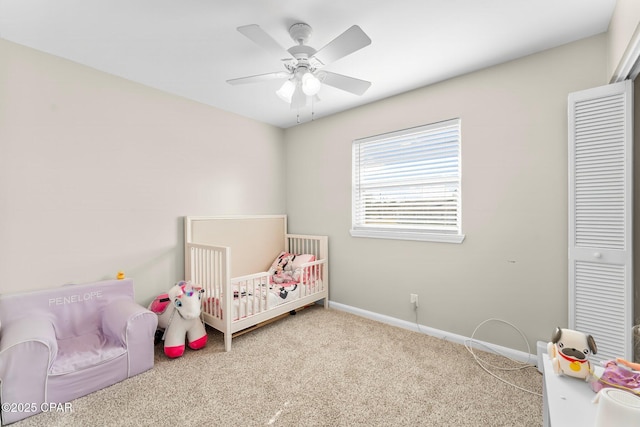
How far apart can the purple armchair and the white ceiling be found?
5.93 ft

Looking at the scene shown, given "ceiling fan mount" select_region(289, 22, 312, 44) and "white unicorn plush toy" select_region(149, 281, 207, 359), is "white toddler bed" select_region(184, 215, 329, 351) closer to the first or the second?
"white unicorn plush toy" select_region(149, 281, 207, 359)

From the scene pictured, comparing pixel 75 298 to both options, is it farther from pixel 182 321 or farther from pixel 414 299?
pixel 414 299

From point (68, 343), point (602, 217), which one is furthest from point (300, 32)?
point (68, 343)

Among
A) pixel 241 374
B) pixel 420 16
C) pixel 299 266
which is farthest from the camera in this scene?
pixel 299 266

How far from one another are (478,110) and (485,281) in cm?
146

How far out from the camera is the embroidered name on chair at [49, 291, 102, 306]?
6.80 ft

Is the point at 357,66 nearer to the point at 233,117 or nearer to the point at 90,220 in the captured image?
the point at 233,117

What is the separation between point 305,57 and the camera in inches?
74.8

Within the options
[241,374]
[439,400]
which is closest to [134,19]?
[241,374]

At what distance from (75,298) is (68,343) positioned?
321 millimetres

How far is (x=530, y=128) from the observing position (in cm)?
218

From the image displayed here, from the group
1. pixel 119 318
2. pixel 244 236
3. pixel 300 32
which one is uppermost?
pixel 300 32

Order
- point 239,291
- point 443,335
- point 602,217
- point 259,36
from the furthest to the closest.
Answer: point 443,335 → point 239,291 → point 602,217 → point 259,36

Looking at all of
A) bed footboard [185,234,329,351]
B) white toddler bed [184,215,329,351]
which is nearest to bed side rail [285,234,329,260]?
white toddler bed [184,215,329,351]
